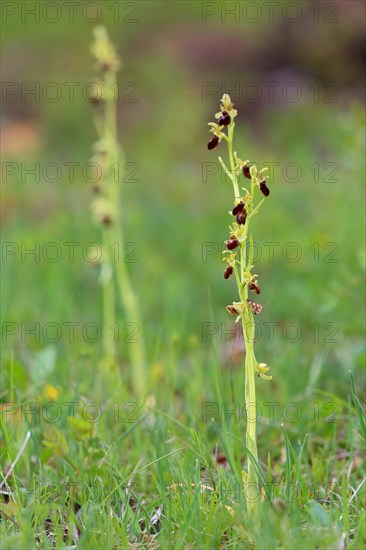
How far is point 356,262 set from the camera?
461cm

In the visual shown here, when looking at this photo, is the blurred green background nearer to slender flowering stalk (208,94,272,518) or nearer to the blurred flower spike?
slender flowering stalk (208,94,272,518)

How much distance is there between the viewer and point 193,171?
8.14m

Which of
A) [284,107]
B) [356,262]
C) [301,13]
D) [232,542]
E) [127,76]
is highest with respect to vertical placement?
[301,13]

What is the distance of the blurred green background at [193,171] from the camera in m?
3.89

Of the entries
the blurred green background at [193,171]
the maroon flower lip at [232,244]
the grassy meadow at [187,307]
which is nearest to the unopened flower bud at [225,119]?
the maroon flower lip at [232,244]

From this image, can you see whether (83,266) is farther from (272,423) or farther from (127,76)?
(127,76)

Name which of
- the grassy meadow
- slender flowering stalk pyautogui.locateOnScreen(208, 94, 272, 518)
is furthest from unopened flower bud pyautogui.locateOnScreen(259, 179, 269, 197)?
the grassy meadow

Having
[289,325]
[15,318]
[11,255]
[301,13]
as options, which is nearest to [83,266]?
[11,255]

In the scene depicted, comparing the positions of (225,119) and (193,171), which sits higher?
(193,171)

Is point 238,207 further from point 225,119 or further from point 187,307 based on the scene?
point 187,307

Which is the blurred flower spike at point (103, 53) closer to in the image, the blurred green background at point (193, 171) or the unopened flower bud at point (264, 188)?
the blurred green background at point (193, 171)

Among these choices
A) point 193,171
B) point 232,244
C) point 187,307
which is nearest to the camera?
point 232,244

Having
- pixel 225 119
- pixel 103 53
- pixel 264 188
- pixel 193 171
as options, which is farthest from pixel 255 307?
pixel 193 171

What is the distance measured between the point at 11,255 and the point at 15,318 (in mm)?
1240
